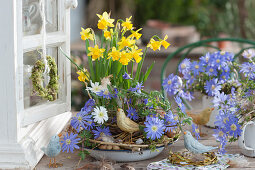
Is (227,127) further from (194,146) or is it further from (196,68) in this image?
(196,68)

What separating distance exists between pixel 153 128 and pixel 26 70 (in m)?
0.43

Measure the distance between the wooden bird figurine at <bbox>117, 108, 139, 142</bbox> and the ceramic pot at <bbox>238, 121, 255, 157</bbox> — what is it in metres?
0.36

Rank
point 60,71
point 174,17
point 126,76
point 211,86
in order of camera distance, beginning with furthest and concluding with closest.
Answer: point 174,17 → point 211,86 → point 60,71 → point 126,76

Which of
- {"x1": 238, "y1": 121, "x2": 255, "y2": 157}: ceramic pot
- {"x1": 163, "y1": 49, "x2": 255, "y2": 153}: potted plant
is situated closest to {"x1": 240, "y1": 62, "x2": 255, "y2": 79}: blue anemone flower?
{"x1": 163, "y1": 49, "x2": 255, "y2": 153}: potted plant

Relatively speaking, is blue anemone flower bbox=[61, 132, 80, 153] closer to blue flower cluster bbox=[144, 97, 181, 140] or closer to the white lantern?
the white lantern

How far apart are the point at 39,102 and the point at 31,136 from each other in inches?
4.7

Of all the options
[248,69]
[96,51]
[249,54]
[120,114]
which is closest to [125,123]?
[120,114]

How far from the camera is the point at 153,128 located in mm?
1269

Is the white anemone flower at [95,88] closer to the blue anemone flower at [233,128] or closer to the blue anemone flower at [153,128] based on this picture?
the blue anemone flower at [153,128]

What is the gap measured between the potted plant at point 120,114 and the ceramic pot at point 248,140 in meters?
0.21

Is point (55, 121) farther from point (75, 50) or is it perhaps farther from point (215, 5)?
point (215, 5)

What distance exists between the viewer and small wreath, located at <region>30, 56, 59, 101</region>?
4.40ft

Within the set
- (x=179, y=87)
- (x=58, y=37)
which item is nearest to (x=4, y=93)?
(x=58, y=37)

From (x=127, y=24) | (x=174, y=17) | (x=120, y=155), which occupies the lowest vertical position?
(x=120, y=155)
